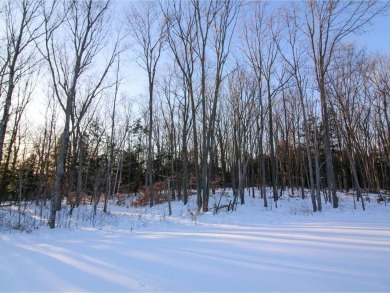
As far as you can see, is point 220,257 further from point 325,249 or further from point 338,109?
point 338,109

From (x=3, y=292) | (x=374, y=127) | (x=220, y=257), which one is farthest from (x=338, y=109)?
(x=3, y=292)

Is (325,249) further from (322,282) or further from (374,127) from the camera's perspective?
(374,127)

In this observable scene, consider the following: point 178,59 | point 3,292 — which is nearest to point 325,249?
point 3,292

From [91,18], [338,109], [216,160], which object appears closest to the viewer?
[91,18]

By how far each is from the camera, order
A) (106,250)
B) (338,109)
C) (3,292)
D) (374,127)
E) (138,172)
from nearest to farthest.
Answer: (3,292) < (106,250) < (338,109) < (374,127) < (138,172)

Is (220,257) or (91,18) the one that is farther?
(91,18)

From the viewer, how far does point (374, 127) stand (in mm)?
26594

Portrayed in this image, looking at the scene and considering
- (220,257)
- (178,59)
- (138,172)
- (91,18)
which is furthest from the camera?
(138,172)

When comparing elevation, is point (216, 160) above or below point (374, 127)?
below

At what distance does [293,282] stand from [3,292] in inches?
122

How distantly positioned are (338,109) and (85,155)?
25.1 m

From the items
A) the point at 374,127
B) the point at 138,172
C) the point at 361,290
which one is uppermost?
the point at 374,127

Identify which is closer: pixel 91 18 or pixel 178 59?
pixel 91 18

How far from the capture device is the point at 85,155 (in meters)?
28.7
